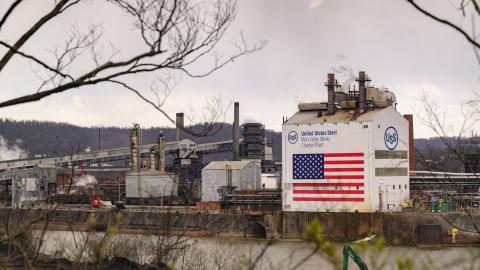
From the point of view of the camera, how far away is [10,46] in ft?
12.6

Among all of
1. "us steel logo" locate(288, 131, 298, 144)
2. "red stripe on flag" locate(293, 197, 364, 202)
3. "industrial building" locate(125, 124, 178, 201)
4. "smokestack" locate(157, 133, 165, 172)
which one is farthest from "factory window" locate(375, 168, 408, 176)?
"smokestack" locate(157, 133, 165, 172)

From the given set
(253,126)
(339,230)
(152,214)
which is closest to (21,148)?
(253,126)

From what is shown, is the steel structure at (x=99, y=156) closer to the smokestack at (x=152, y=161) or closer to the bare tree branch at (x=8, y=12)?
the smokestack at (x=152, y=161)

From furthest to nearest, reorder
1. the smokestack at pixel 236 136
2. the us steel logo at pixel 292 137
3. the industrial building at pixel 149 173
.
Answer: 1. the smokestack at pixel 236 136
2. the industrial building at pixel 149 173
3. the us steel logo at pixel 292 137

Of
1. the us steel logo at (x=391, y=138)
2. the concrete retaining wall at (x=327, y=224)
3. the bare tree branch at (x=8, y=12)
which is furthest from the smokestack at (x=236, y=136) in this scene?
the bare tree branch at (x=8, y=12)

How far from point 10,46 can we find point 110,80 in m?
0.56

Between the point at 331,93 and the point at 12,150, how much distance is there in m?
110

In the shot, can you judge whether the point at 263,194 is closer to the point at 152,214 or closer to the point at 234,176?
the point at 234,176

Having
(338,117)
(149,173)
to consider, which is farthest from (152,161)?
(338,117)

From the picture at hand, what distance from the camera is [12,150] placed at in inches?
5443

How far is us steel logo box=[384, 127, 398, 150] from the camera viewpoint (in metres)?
37.8

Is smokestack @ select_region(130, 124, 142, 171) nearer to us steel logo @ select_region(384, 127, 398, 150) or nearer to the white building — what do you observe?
the white building

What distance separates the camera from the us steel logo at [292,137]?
3850 centimetres

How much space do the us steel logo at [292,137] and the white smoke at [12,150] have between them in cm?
10210
